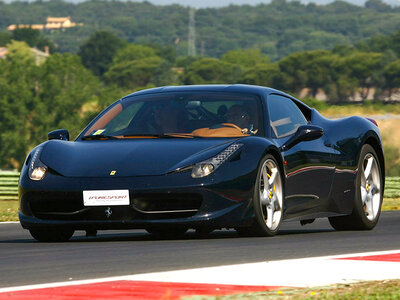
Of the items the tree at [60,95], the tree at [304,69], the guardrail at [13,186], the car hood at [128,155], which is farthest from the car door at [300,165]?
the tree at [304,69]

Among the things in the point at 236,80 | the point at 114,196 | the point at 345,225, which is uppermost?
the point at 114,196

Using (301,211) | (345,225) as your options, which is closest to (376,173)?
(345,225)

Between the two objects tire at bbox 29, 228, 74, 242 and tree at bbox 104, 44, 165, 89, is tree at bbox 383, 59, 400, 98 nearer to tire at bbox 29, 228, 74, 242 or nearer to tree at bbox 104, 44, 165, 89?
tree at bbox 104, 44, 165, 89

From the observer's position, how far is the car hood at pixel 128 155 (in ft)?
27.3

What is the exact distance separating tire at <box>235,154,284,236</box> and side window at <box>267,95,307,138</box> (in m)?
0.57

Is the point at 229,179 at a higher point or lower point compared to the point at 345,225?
higher

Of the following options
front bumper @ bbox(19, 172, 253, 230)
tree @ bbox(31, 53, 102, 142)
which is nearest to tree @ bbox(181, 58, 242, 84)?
tree @ bbox(31, 53, 102, 142)

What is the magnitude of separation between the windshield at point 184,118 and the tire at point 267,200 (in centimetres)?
49

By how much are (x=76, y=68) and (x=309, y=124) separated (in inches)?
4919

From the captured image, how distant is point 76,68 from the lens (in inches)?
5266

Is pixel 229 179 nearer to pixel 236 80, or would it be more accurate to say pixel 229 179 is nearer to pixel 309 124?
pixel 309 124

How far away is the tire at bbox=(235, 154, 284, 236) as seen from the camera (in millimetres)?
8406

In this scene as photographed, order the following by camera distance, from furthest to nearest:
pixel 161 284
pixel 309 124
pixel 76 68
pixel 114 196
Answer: pixel 76 68 → pixel 309 124 → pixel 114 196 → pixel 161 284

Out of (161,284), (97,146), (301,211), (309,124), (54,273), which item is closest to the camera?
(161,284)
